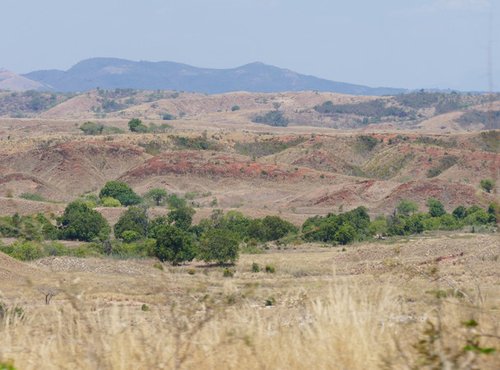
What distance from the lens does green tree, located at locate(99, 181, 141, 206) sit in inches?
2712

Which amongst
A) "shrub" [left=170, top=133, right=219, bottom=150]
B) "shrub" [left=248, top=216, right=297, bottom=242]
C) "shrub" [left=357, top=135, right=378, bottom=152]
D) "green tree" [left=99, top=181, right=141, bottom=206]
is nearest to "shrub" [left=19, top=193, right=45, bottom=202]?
"green tree" [left=99, top=181, right=141, bottom=206]

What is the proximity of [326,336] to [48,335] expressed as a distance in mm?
2007

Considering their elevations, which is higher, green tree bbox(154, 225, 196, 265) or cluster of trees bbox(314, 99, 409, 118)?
cluster of trees bbox(314, 99, 409, 118)

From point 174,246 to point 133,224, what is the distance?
526 inches

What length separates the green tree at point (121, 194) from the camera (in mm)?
68875

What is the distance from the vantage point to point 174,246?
39.4m

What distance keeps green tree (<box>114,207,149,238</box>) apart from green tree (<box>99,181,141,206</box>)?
1367 centimetres

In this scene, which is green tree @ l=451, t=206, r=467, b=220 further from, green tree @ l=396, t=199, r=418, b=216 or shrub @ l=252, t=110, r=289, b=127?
shrub @ l=252, t=110, r=289, b=127

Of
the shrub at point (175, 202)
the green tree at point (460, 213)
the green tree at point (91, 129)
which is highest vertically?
the green tree at point (91, 129)

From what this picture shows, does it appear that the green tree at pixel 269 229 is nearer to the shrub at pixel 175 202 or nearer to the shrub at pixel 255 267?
the shrub at pixel 255 267

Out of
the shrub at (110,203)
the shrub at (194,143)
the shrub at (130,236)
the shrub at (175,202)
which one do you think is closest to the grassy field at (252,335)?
the shrub at (130,236)

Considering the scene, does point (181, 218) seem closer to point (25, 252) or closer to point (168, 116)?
point (25, 252)

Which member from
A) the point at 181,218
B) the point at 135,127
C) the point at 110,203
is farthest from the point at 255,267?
the point at 135,127

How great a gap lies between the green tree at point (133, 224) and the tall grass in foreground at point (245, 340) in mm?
45011
